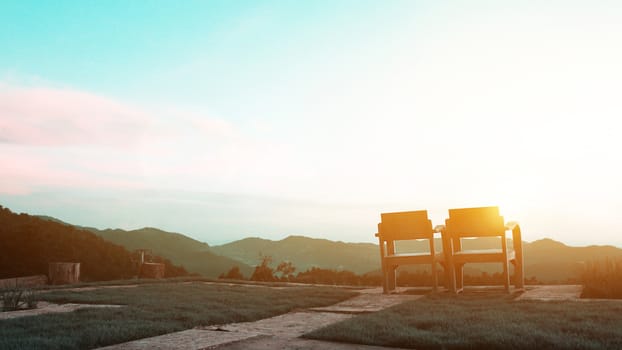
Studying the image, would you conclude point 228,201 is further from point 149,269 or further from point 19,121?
point 19,121

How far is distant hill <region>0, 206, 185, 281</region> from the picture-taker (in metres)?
16.2

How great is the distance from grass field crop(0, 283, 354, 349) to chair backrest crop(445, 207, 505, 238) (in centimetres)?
187

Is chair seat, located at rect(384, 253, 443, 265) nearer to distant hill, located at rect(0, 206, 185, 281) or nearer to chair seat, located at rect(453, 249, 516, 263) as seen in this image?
chair seat, located at rect(453, 249, 516, 263)

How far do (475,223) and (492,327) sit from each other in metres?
3.76

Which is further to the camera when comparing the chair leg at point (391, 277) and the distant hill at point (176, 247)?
the distant hill at point (176, 247)

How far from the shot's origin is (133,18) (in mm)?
10656

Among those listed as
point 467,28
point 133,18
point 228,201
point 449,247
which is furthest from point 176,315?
point 228,201

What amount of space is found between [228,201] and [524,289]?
11.1 metres

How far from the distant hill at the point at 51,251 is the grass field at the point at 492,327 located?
513 inches

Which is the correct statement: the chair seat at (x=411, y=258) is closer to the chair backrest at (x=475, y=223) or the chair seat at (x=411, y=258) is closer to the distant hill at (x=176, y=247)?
the chair backrest at (x=475, y=223)

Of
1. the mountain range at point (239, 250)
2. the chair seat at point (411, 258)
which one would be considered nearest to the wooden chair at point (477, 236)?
the chair seat at point (411, 258)

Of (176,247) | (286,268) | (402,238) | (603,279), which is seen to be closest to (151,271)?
(286,268)

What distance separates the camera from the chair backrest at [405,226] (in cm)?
805

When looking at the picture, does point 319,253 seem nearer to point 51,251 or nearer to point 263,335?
point 51,251
